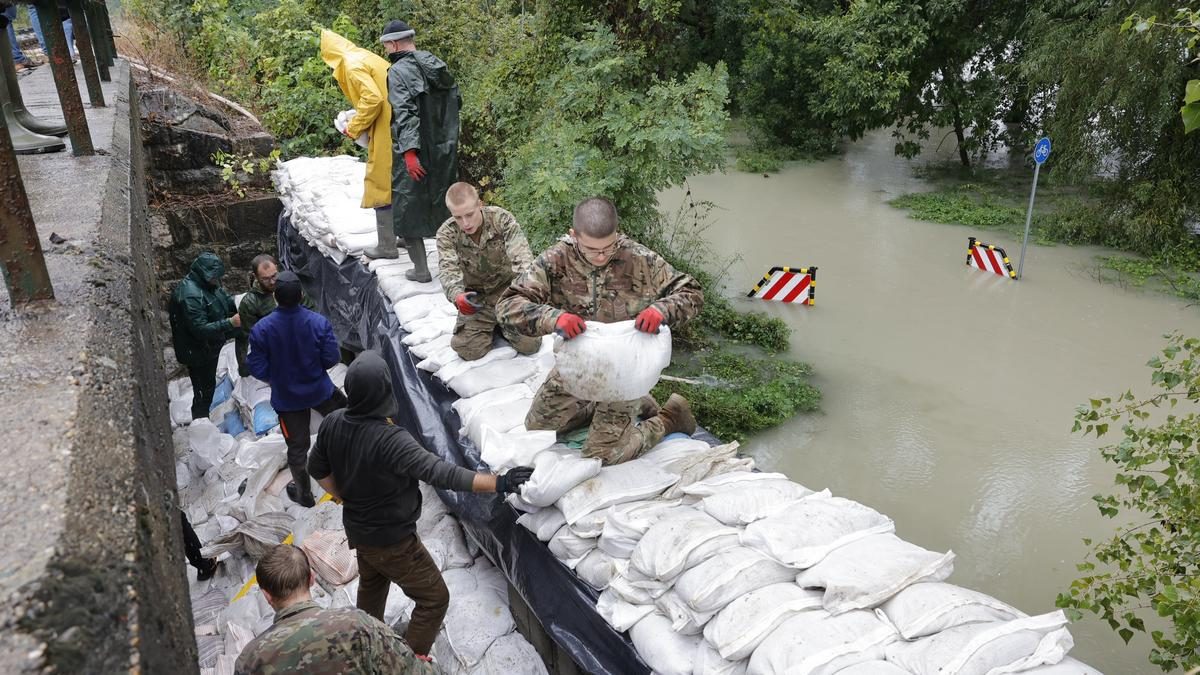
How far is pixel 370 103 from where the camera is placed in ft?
15.3

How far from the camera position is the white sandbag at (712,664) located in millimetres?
2252

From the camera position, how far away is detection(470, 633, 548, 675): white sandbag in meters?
3.16

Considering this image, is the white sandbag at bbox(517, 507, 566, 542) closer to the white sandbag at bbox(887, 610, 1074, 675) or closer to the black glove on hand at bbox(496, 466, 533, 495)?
the black glove on hand at bbox(496, 466, 533, 495)

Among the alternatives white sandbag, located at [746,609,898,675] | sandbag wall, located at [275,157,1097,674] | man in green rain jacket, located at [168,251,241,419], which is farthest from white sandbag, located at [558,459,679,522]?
man in green rain jacket, located at [168,251,241,419]

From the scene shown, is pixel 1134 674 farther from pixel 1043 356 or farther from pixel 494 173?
pixel 494 173

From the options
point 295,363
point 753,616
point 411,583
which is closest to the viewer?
point 753,616

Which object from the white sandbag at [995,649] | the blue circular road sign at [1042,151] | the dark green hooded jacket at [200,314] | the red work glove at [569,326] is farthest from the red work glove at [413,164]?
the blue circular road sign at [1042,151]

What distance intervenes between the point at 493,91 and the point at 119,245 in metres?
5.81

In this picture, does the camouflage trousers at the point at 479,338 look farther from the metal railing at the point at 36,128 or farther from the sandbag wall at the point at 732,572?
the metal railing at the point at 36,128

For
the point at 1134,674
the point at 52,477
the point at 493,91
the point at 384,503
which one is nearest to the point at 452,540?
the point at 384,503

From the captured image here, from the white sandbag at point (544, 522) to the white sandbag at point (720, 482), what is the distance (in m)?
0.49

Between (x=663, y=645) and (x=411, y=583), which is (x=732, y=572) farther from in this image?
(x=411, y=583)

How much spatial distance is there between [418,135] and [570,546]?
104 inches

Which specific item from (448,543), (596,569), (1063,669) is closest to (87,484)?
(596,569)
